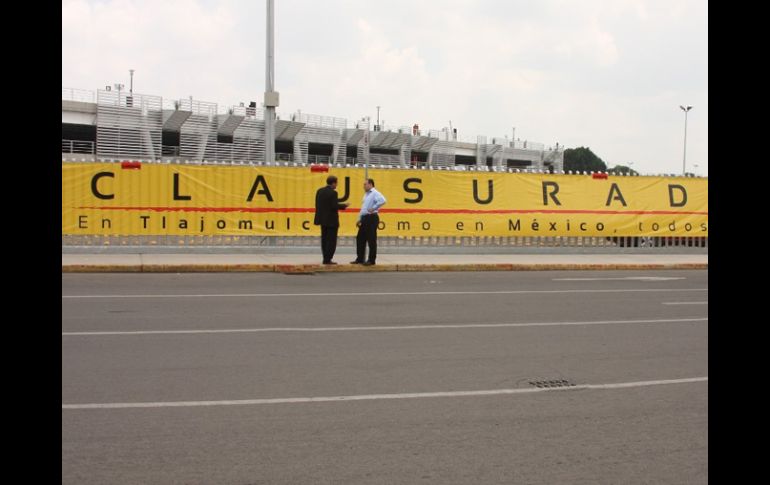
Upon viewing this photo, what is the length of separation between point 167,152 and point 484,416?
278 feet

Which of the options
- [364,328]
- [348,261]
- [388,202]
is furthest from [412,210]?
[364,328]

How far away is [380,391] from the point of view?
6434mm

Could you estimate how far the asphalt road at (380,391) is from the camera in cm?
473

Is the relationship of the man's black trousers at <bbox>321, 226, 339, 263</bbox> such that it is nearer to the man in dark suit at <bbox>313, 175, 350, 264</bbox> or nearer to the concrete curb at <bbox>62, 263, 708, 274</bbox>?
Result: the man in dark suit at <bbox>313, 175, 350, 264</bbox>

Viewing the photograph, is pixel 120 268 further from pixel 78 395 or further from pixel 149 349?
pixel 78 395

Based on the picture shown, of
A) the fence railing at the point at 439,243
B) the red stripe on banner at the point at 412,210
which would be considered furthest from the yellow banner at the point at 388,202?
the fence railing at the point at 439,243

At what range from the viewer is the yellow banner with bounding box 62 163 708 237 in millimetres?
18781

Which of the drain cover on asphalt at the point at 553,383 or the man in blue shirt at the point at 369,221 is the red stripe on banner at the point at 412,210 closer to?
the man in blue shirt at the point at 369,221

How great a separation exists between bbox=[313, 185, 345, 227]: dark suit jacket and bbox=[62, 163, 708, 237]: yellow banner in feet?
9.64

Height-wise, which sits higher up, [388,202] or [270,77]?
[270,77]

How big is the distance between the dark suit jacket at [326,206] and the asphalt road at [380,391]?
4827 mm

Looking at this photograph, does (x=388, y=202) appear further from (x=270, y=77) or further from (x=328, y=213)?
(x=270, y=77)

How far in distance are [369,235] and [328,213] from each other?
40.6 inches
